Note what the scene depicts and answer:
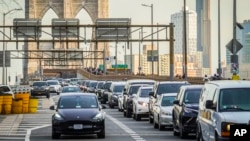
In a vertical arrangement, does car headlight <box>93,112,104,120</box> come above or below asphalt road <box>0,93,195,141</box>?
above

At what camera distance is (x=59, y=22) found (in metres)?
85.2

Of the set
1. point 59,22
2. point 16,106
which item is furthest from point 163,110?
point 59,22

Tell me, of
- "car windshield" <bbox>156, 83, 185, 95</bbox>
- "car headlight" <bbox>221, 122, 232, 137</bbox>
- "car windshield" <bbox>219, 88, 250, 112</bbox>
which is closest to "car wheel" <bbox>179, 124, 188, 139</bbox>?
"car windshield" <bbox>219, 88, 250, 112</bbox>

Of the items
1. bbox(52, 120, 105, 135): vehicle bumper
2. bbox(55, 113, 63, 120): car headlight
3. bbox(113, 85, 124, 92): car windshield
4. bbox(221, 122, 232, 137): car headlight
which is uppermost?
bbox(113, 85, 124, 92): car windshield

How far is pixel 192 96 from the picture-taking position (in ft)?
104

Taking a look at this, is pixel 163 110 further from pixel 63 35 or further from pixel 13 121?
pixel 63 35

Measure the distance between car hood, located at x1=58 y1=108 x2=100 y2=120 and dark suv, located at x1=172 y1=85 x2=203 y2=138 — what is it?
8.18 feet

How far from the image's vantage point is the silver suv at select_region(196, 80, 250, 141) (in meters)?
21.3

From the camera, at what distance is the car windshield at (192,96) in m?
31.7

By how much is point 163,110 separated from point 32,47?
158 m

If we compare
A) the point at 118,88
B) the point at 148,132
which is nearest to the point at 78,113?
the point at 148,132

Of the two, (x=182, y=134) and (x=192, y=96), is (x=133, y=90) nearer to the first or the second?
(x=192, y=96)

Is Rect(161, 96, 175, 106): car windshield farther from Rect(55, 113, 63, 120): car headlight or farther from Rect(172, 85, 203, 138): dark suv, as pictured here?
Rect(55, 113, 63, 120): car headlight

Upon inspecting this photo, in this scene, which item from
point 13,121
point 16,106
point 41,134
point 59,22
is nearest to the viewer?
point 41,134
